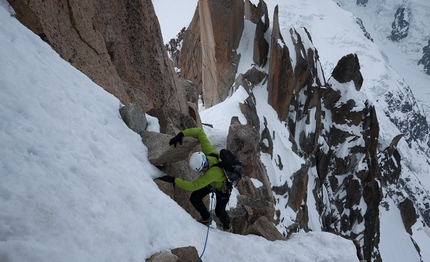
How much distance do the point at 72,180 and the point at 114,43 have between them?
5.68 metres

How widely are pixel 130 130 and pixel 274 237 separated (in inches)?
181

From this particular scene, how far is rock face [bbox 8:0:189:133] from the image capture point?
20.3 ft

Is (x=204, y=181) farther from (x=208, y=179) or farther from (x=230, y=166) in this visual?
(x=230, y=166)

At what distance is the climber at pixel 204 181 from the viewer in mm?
6059

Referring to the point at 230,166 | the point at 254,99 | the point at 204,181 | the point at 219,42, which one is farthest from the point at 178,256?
the point at 219,42

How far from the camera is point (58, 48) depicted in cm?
632

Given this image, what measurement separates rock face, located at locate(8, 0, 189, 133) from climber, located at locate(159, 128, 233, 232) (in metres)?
1.70

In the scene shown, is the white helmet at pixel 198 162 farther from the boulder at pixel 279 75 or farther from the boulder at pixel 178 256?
the boulder at pixel 279 75

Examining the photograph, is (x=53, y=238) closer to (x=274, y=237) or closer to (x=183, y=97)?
(x=274, y=237)

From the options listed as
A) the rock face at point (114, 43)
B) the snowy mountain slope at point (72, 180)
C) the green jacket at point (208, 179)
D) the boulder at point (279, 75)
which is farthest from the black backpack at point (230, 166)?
the boulder at point (279, 75)

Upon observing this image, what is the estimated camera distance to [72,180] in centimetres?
404

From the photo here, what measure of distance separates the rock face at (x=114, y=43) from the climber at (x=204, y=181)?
170 cm

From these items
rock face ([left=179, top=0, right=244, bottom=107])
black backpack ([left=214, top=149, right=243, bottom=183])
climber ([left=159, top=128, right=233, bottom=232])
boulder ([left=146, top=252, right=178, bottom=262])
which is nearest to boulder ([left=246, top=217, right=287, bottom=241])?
climber ([left=159, top=128, right=233, bottom=232])

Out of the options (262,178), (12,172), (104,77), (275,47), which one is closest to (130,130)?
(104,77)
